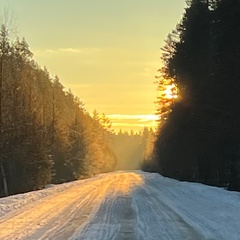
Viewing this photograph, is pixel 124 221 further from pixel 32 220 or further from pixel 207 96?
pixel 207 96

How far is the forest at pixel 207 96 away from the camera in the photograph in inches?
1091

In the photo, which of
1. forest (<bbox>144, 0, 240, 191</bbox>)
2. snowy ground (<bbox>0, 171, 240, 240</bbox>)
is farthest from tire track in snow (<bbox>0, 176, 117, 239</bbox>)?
forest (<bbox>144, 0, 240, 191</bbox>)

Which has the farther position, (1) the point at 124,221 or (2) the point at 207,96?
(2) the point at 207,96

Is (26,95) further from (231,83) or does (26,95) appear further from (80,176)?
(80,176)

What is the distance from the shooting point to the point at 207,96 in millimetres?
33062

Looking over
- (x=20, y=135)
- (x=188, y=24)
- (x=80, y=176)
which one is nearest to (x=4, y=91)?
(x=20, y=135)

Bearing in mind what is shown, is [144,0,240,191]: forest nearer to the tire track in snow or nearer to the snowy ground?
the snowy ground

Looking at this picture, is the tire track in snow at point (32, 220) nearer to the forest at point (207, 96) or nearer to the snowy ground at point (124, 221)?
the snowy ground at point (124, 221)

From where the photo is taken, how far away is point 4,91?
36.7m

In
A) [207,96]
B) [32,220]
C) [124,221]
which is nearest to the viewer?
[124,221]

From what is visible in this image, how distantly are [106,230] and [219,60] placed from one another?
18.4 meters

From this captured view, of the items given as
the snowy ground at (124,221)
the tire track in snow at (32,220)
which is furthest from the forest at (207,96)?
the tire track in snow at (32,220)

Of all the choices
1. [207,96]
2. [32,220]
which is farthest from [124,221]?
[207,96]

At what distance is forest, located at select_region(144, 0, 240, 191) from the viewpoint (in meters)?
27.7
